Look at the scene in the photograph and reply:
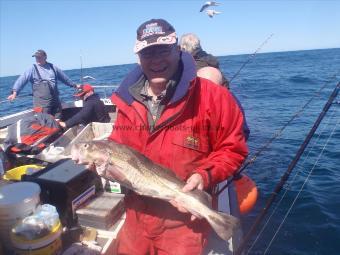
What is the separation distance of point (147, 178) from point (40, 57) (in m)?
7.42

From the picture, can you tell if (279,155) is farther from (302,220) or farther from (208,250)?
(208,250)

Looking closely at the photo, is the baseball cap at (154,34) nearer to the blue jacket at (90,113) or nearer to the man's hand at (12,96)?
the blue jacket at (90,113)

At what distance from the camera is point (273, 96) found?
20172 millimetres

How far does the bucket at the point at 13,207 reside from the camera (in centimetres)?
286

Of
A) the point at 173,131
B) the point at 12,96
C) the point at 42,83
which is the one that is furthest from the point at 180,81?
the point at 42,83

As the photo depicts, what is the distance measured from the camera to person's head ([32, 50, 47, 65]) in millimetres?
8800

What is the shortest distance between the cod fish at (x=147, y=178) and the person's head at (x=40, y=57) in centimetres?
685

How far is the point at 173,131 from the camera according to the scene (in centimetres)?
296

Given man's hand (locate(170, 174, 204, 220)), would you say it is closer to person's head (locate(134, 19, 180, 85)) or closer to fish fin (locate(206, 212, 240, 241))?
fish fin (locate(206, 212, 240, 241))

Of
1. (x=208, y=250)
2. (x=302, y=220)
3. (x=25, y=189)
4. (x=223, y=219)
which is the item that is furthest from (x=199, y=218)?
(x=302, y=220)

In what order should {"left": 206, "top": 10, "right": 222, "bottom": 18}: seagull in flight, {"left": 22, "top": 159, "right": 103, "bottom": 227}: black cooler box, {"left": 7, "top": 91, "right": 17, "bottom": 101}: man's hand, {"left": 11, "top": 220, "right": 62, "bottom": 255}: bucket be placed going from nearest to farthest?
{"left": 11, "top": 220, "right": 62, "bottom": 255}: bucket → {"left": 22, "top": 159, "right": 103, "bottom": 227}: black cooler box → {"left": 7, "top": 91, "right": 17, "bottom": 101}: man's hand → {"left": 206, "top": 10, "right": 222, "bottom": 18}: seagull in flight

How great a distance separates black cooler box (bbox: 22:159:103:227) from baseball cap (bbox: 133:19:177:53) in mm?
1783

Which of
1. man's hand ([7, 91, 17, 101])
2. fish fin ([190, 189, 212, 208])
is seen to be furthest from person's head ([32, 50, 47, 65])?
fish fin ([190, 189, 212, 208])

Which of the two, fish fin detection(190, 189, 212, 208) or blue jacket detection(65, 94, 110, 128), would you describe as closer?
fish fin detection(190, 189, 212, 208)
